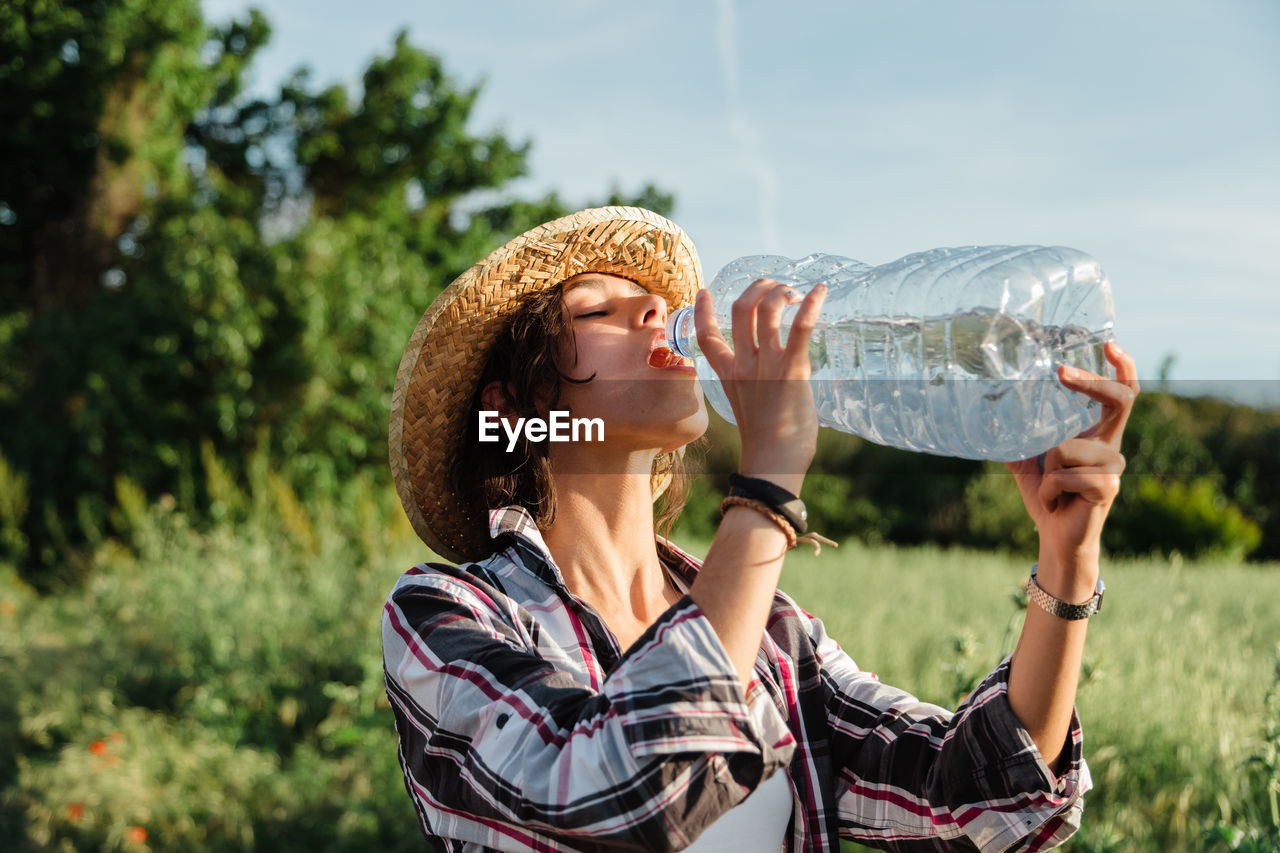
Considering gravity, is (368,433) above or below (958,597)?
above

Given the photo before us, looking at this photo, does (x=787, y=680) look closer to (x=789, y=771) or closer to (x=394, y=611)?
(x=789, y=771)

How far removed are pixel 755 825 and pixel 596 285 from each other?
3.67ft

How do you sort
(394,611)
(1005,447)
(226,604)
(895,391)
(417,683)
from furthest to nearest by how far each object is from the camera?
(226,604), (895,391), (1005,447), (394,611), (417,683)

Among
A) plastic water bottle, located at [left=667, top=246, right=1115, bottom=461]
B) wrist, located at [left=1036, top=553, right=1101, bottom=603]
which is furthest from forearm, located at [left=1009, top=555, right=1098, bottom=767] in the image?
plastic water bottle, located at [left=667, top=246, right=1115, bottom=461]

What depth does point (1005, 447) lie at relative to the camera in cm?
171

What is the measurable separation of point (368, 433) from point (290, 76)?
20.1 feet

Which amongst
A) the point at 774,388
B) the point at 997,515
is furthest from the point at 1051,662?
the point at 997,515

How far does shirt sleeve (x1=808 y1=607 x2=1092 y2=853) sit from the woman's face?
1.90 ft

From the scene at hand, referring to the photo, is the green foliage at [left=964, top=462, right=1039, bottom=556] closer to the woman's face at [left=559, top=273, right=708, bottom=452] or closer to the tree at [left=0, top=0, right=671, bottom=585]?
the tree at [left=0, top=0, right=671, bottom=585]

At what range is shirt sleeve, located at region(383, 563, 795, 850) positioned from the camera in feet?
3.86

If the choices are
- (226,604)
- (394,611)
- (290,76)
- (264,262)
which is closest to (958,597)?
(226,604)

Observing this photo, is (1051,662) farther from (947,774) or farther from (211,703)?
(211,703)

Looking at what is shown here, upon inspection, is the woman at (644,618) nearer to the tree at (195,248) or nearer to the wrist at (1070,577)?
the wrist at (1070,577)

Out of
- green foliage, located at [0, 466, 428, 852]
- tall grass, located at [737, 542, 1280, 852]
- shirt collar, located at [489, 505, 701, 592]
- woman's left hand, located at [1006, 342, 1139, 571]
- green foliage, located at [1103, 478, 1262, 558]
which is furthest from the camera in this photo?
green foliage, located at [1103, 478, 1262, 558]
